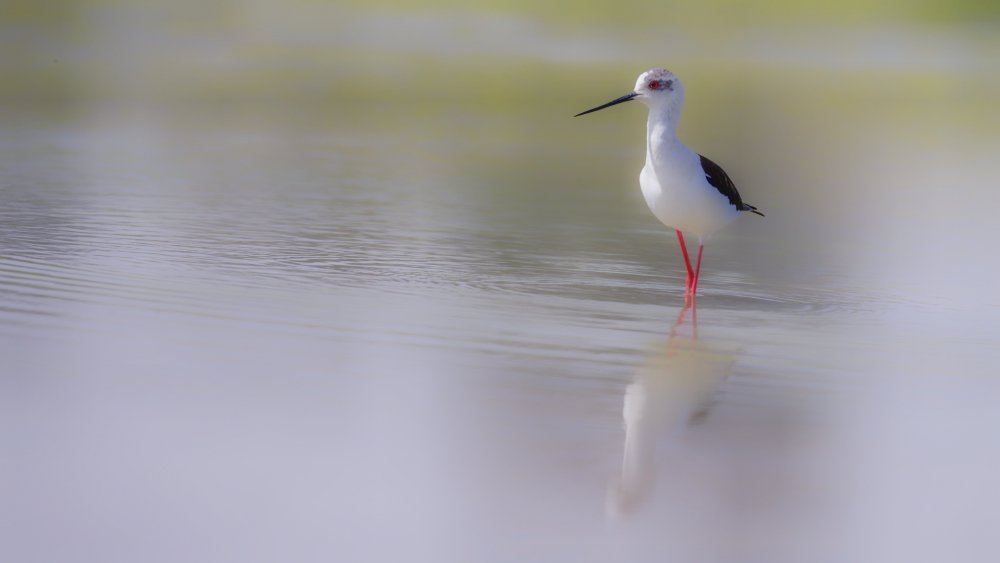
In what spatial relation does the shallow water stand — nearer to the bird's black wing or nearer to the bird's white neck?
the bird's black wing

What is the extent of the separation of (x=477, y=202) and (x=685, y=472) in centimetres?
641

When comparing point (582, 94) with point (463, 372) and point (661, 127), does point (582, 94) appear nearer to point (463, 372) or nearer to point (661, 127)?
point (661, 127)

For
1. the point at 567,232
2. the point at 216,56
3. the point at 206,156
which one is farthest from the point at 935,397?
the point at 216,56

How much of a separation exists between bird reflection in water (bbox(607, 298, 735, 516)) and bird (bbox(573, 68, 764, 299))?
1103mm

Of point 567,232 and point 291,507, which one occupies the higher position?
point 291,507

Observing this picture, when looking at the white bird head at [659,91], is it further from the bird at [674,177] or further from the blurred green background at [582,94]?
the blurred green background at [582,94]

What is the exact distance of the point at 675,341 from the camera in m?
6.39

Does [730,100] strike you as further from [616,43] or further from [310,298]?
[310,298]

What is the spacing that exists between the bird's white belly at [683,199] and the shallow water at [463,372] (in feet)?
1.24

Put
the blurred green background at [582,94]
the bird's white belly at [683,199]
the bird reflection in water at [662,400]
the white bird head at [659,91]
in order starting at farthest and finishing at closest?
1. the blurred green background at [582,94]
2. the white bird head at [659,91]
3. the bird's white belly at [683,199]
4. the bird reflection in water at [662,400]

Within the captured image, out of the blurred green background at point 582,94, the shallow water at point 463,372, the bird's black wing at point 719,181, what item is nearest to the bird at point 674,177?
the bird's black wing at point 719,181

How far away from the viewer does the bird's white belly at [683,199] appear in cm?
778

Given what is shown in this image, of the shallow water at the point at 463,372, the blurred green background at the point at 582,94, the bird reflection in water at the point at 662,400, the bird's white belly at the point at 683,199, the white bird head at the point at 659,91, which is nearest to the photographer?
the shallow water at the point at 463,372

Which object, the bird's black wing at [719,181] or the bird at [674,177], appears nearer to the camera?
the bird at [674,177]
